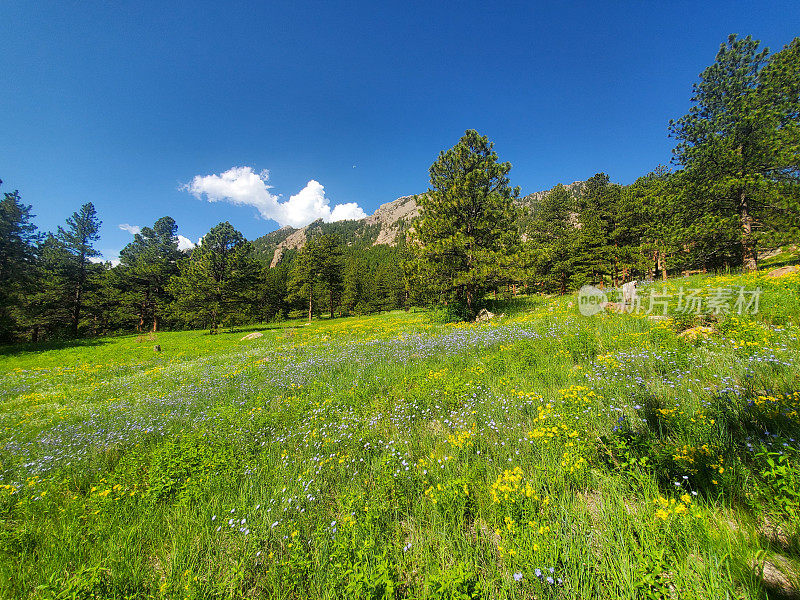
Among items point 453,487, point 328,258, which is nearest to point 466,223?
point 453,487

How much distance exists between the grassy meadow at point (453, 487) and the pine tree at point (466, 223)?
8.93m

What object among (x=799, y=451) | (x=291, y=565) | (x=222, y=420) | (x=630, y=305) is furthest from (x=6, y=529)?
(x=630, y=305)

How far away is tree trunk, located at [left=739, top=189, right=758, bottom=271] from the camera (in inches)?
579

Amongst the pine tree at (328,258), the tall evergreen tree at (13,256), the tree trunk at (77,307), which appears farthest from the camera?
the pine tree at (328,258)

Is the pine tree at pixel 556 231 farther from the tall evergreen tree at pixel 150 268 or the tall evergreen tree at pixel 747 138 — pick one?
the tall evergreen tree at pixel 150 268

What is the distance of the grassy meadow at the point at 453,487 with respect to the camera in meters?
1.92

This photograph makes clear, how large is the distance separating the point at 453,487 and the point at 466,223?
1481cm

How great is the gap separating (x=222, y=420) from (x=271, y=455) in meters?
2.18

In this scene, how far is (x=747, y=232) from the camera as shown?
48.9 ft

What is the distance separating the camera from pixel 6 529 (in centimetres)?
317

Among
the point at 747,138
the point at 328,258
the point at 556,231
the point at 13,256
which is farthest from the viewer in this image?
the point at 328,258

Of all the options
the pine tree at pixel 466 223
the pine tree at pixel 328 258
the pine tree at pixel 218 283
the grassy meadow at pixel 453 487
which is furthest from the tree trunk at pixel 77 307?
the pine tree at pixel 466 223

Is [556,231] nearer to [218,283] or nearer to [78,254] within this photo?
[218,283]

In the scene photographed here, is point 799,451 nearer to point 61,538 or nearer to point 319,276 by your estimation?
point 61,538
